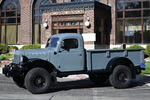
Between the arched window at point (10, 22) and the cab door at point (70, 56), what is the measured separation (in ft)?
72.4

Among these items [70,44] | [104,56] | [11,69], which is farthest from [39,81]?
[104,56]

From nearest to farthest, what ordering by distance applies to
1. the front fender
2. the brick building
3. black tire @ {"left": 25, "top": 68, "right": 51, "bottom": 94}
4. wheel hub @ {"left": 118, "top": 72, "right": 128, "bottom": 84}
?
1. black tire @ {"left": 25, "top": 68, "right": 51, "bottom": 94}
2. the front fender
3. wheel hub @ {"left": 118, "top": 72, "right": 128, "bottom": 84}
4. the brick building

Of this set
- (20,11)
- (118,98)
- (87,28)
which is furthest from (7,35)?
(118,98)

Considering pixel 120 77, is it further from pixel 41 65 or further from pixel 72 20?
pixel 72 20

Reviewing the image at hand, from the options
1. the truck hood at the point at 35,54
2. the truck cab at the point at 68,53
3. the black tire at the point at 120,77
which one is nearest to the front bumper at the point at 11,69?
the truck hood at the point at 35,54

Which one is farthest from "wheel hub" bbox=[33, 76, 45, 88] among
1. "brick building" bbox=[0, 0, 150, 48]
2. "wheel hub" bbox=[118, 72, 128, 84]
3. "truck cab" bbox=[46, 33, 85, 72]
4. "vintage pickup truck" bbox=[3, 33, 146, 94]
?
"brick building" bbox=[0, 0, 150, 48]

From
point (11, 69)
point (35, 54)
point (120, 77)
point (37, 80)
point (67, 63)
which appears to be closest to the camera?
point (37, 80)

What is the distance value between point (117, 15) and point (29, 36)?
10.7 m

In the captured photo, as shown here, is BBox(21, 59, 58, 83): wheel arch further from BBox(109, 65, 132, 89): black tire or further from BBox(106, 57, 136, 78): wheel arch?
BBox(109, 65, 132, 89): black tire

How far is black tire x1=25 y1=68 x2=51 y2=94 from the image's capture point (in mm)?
8219

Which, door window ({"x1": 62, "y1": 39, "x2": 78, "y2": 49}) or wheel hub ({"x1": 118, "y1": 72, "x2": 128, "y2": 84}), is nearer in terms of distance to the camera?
door window ({"x1": 62, "y1": 39, "x2": 78, "y2": 49})

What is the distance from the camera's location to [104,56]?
30.5 feet

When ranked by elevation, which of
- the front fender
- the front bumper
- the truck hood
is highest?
the truck hood

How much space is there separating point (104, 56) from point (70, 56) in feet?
4.40
